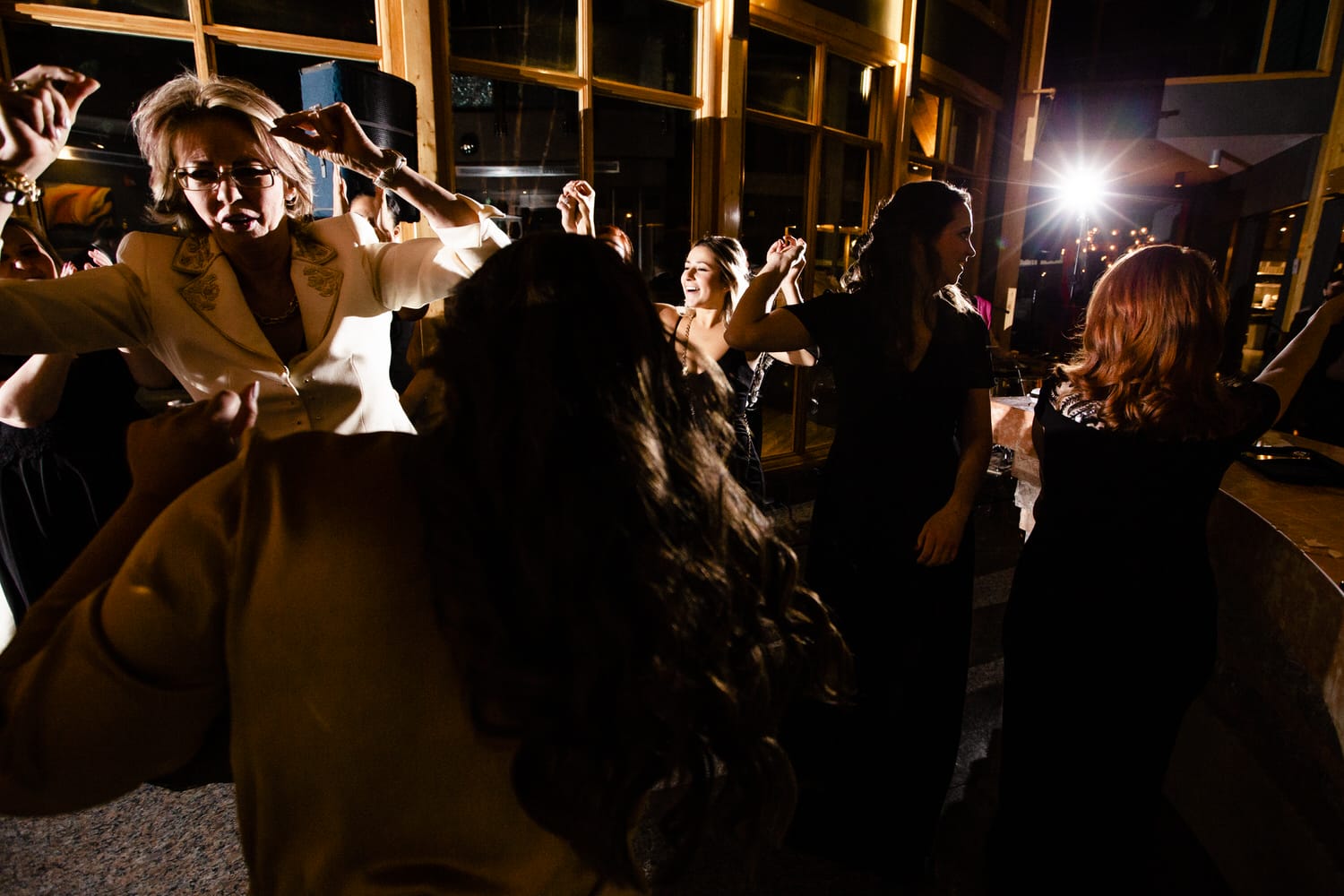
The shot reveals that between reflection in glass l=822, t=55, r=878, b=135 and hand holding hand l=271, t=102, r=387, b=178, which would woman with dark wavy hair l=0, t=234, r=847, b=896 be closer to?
hand holding hand l=271, t=102, r=387, b=178

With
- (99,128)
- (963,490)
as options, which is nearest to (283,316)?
(963,490)

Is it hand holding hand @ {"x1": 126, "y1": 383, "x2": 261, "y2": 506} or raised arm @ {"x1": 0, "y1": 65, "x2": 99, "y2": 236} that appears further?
raised arm @ {"x1": 0, "y1": 65, "x2": 99, "y2": 236}

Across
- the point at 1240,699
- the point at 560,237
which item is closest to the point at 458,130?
the point at 560,237

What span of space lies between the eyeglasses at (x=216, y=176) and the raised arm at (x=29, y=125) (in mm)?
498

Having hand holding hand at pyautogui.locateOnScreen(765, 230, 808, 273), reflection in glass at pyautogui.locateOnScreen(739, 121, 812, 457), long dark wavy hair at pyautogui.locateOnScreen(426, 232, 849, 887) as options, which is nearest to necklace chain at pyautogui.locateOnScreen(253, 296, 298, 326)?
long dark wavy hair at pyautogui.locateOnScreen(426, 232, 849, 887)

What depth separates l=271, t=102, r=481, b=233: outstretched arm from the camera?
5.10 feet

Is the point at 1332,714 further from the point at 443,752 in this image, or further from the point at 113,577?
the point at 113,577

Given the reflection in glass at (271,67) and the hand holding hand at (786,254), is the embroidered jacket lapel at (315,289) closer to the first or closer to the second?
the hand holding hand at (786,254)

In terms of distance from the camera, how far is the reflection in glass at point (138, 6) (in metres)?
3.59

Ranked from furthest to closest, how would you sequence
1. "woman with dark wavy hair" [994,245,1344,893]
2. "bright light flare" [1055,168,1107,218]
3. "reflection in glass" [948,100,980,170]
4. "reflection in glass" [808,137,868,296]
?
1. "bright light flare" [1055,168,1107,218]
2. "reflection in glass" [948,100,980,170]
3. "reflection in glass" [808,137,868,296]
4. "woman with dark wavy hair" [994,245,1344,893]

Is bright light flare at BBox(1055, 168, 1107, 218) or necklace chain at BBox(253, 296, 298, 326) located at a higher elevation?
bright light flare at BBox(1055, 168, 1107, 218)

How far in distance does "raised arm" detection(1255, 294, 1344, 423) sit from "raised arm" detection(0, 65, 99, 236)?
269cm

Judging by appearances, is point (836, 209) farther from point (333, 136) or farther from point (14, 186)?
point (14, 186)

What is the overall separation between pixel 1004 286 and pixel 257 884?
37.2ft
